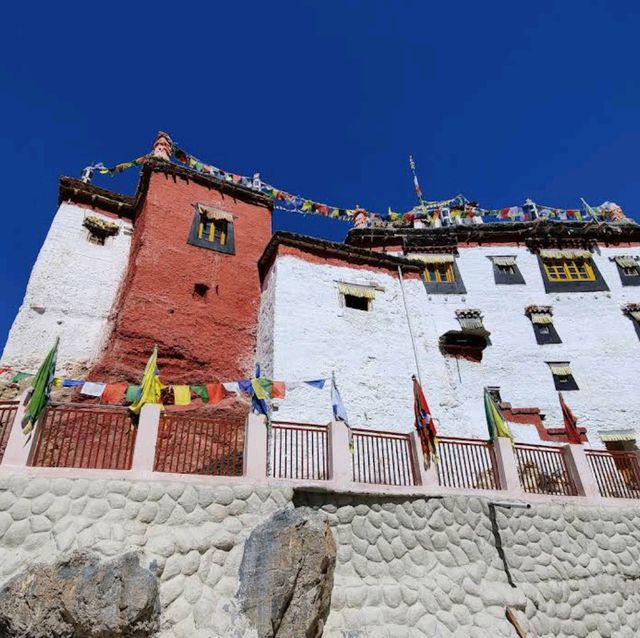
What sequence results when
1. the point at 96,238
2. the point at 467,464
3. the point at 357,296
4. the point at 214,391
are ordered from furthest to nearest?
1. the point at 96,238
2. the point at 357,296
3. the point at 214,391
4. the point at 467,464

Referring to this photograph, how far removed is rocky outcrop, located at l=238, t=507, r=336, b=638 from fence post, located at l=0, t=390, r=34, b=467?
393 cm

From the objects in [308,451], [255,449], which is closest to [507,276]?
[308,451]

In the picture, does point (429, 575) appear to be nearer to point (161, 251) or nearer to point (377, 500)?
point (377, 500)

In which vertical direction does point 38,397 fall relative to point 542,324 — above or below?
below

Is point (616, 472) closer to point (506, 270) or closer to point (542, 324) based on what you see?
point (542, 324)

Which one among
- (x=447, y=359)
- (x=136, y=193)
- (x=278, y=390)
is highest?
(x=136, y=193)

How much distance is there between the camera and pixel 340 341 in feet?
51.0

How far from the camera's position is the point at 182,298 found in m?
16.5

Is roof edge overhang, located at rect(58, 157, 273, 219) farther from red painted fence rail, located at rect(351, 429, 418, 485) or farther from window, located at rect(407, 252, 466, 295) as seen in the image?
red painted fence rail, located at rect(351, 429, 418, 485)

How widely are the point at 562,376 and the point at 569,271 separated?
564cm

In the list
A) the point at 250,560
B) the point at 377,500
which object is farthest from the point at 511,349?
the point at 250,560

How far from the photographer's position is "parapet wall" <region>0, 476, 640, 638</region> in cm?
795

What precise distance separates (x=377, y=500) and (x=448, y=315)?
11.5 m

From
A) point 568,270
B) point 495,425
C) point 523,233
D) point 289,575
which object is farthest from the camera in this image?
point 523,233
